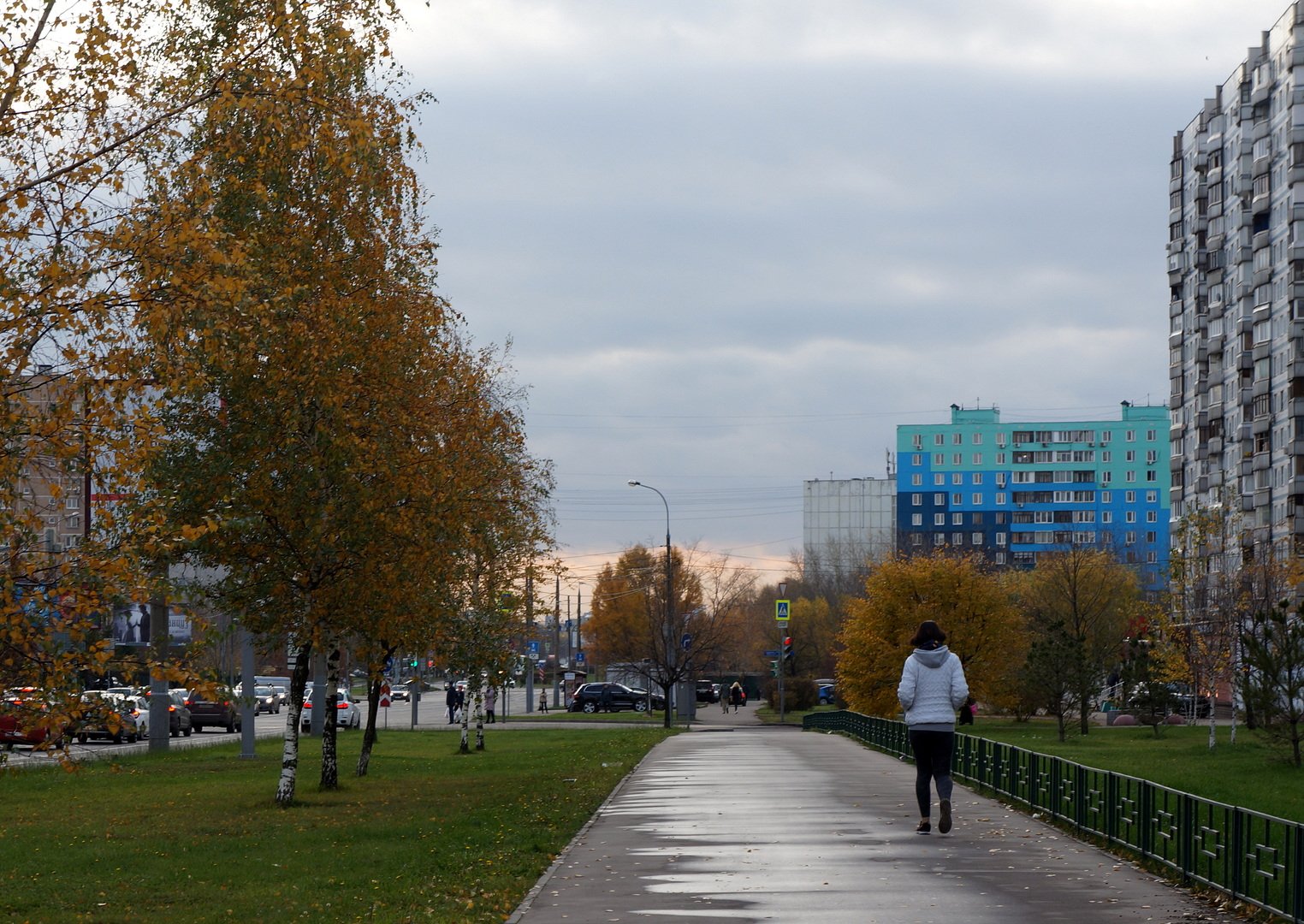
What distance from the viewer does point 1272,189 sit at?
84.5 meters

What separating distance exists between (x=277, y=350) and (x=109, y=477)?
32.5 feet

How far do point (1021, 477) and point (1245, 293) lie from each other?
8907cm

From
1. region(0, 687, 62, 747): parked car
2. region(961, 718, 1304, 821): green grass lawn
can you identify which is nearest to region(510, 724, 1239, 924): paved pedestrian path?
region(961, 718, 1304, 821): green grass lawn

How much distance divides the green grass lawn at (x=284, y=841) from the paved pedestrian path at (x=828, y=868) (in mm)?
638

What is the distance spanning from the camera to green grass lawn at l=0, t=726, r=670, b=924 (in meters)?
12.1

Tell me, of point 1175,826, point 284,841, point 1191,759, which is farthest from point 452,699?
point 1175,826

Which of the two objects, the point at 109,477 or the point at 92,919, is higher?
the point at 109,477

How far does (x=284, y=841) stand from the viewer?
1667 cm

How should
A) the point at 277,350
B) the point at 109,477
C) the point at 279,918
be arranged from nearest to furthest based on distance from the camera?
the point at 109,477 < the point at 279,918 < the point at 277,350

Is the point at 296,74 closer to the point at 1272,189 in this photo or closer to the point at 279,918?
the point at 279,918

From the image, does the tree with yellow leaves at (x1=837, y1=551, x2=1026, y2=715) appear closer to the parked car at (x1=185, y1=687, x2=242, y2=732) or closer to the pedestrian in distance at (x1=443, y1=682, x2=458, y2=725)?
the pedestrian in distance at (x1=443, y1=682, x2=458, y2=725)

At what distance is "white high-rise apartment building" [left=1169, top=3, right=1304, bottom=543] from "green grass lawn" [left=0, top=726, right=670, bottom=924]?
53.9 m

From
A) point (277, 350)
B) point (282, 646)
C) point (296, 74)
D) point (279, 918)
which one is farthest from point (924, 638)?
point (282, 646)

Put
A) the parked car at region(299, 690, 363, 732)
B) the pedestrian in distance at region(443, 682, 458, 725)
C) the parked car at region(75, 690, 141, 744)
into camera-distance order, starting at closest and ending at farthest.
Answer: the parked car at region(75, 690, 141, 744)
the parked car at region(299, 690, 363, 732)
the pedestrian in distance at region(443, 682, 458, 725)
